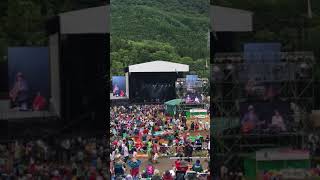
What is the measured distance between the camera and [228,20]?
5.73 metres

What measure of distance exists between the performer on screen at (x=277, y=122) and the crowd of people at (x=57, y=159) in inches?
71.7

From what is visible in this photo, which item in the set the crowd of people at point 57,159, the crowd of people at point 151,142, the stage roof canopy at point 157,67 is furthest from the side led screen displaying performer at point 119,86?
the crowd of people at point 57,159

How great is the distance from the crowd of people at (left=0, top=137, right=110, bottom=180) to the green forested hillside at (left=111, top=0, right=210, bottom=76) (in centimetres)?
2043

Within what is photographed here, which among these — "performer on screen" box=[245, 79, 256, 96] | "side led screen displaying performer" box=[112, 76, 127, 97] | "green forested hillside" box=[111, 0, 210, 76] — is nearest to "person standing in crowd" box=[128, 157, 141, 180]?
"performer on screen" box=[245, 79, 256, 96]

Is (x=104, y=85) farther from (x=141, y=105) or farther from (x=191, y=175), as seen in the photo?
(x=141, y=105)

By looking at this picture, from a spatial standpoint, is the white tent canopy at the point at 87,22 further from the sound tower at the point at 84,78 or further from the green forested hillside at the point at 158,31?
the green forested hillside at the point at 158,31

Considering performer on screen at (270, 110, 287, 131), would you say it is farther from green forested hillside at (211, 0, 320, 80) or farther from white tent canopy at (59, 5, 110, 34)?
white tent canopy at (59, 5, 110, 34)

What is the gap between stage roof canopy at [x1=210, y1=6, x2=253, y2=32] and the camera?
5707mm

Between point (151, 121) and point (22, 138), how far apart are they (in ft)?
39.6

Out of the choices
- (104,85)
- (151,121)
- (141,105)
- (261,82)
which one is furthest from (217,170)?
(141,105)

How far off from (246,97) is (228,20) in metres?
0.84

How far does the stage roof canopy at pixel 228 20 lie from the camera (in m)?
5.71

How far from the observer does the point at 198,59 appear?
26641 millimetres

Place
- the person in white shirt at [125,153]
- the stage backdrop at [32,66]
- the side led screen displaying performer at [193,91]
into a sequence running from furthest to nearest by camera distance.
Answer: the side led screen displaying performer at [193,91] → the person in white shirt at [125,153] → the stage backdrop at [32,66]
